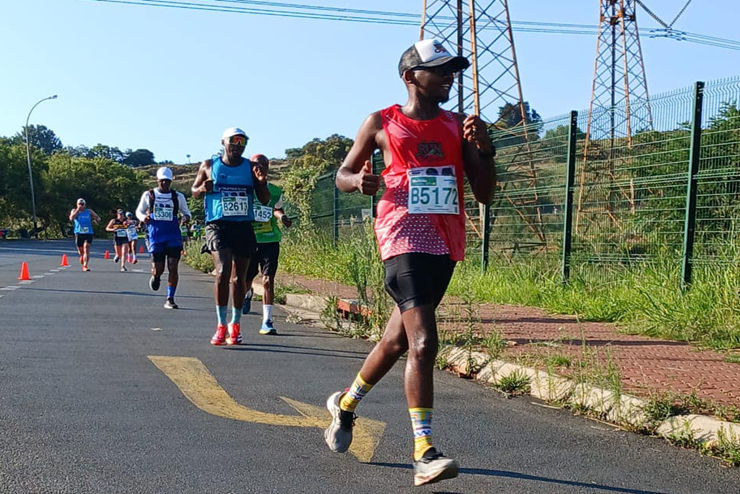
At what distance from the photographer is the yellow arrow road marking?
175 inches

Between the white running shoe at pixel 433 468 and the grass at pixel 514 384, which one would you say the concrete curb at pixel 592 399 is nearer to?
the grass at pixel 514 384

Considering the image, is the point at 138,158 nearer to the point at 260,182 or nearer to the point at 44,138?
the point at 44,138

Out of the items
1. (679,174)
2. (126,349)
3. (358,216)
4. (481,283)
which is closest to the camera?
(126,349)

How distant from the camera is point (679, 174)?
9.03 metres

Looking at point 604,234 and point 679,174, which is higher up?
point 679,174

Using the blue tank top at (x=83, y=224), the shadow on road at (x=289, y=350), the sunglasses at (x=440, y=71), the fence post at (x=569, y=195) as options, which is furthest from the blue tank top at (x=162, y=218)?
the blue tank top at (x=83, y=224)

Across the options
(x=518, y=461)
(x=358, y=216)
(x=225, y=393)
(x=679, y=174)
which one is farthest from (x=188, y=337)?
(x=358, y=216)

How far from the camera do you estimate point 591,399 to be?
5184 mm

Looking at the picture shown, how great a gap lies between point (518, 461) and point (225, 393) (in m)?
2.21

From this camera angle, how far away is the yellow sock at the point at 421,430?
11.8 ft

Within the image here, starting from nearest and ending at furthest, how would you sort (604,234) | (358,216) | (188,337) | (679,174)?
1. (188,337)
2. (679,174)
3. (604,234)
4. (358,216)

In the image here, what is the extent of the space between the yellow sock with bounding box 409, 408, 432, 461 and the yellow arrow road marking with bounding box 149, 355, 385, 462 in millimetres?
520

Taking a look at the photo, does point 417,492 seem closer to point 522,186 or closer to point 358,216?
point 522,186

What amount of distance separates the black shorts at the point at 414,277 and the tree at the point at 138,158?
18358 centimetres
